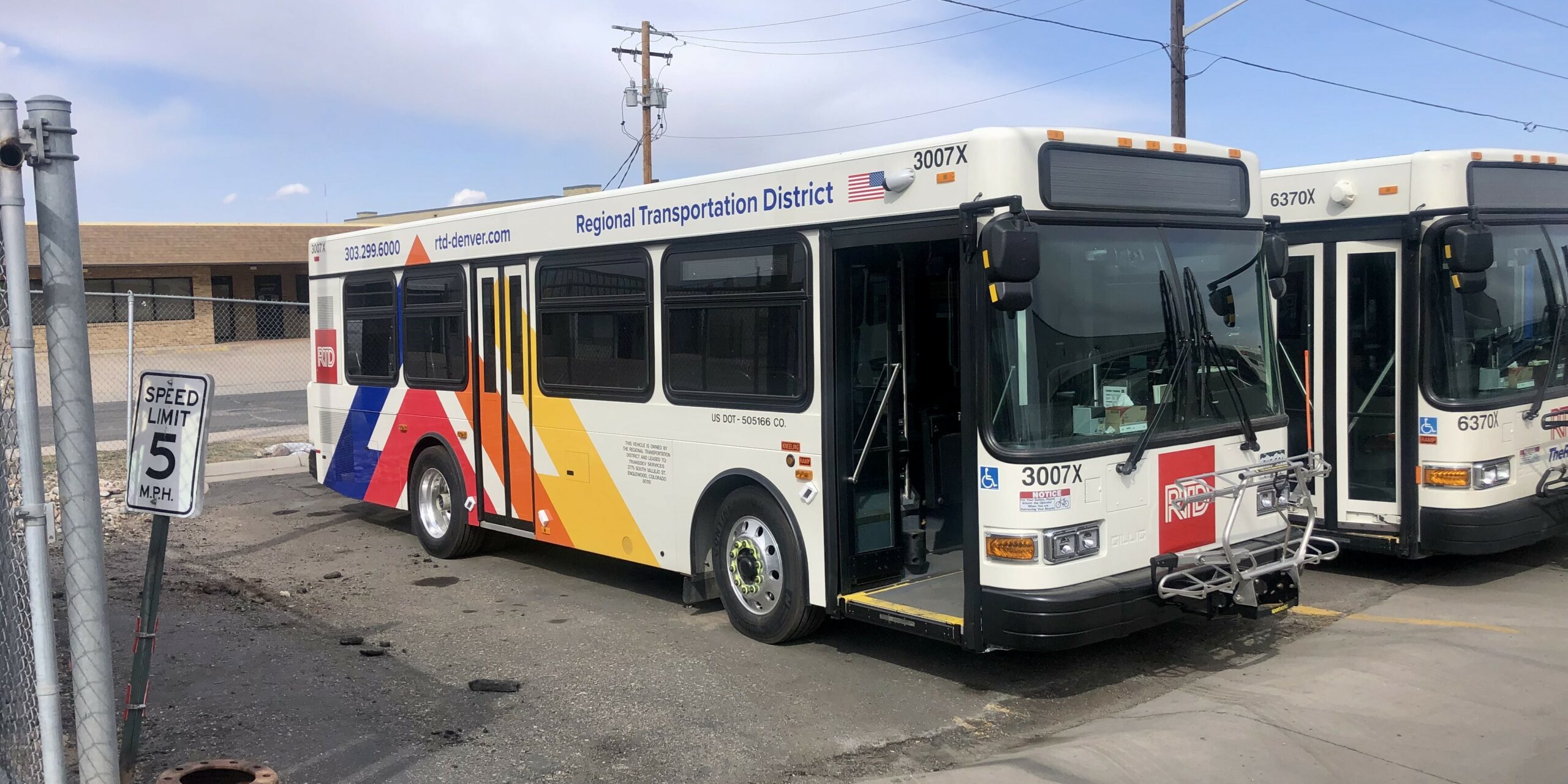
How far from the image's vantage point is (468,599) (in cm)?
A: 857

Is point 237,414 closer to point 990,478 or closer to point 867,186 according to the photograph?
point 867,186

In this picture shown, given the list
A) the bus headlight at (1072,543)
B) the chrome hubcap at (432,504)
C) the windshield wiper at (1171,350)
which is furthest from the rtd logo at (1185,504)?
the chrome hubcap at (432,504)

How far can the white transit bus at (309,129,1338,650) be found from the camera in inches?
223

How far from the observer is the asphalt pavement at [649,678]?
538cm

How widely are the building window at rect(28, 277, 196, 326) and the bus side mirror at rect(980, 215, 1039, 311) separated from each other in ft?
112

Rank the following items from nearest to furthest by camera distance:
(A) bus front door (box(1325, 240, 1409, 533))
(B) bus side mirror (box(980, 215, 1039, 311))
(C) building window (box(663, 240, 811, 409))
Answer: (B) bus side mirror (box(980, 215, 1039, 311)), (C) building window (box(663, 240, 811, 409)), (A) bus front door (box(1325, 240, 1409, 533))

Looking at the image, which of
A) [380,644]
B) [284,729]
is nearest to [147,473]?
[284,729]

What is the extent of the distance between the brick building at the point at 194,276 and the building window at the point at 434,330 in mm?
26804

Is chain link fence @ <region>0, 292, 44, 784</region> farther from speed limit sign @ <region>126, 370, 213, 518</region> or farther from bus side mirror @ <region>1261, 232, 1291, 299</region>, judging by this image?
bus side mirror @ <region>1261, 232, 1291, 299</region>

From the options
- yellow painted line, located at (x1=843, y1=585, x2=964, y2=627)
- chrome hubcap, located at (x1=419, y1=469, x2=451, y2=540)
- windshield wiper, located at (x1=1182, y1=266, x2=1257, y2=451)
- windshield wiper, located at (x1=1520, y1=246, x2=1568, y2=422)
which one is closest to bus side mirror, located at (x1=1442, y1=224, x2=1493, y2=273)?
A: windshield wiper, located at (x1=1520, y1=246, x2=1568, y2=422)

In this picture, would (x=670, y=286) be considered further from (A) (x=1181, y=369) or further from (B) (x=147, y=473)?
(B) (x=147, y=473)

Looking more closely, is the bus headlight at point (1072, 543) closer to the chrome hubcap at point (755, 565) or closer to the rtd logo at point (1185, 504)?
the rtd logo at point (1185, 504)

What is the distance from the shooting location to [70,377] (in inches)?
138

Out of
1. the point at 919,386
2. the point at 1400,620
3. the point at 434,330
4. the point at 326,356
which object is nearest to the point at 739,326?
the point at 919,386
